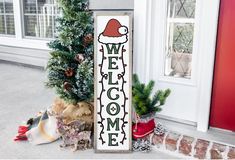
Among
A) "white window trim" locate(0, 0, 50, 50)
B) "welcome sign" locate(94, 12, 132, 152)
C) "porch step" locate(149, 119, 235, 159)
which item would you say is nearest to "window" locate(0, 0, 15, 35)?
"white window trim" locate(0, 0, 50, 50)

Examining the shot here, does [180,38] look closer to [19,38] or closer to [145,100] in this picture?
[145,100]

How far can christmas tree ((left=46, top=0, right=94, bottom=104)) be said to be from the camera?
7.37 ft

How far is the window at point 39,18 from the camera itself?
13.7 feet

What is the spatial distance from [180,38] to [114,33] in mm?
649

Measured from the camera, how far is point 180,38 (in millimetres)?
2336

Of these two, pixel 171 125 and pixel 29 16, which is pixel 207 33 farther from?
pixel 29 16

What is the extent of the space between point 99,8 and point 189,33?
889 mm

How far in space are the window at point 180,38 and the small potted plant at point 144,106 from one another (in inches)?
15.1

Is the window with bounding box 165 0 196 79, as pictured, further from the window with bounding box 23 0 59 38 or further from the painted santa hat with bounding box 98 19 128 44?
the window with bounding box 23 0 59 38

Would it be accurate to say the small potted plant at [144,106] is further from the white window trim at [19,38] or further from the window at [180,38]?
the white window trim at [19,38]

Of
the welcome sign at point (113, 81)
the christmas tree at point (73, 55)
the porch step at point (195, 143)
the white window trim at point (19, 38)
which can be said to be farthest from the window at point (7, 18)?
the porch step at point (195, 143)

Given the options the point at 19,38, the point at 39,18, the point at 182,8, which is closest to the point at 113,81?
the point at 182,8

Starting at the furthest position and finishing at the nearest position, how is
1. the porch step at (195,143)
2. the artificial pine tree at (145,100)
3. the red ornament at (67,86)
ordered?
the red ornament at (67,86) → the artificial pine tree at (145,100) → the porch step at (195,143)

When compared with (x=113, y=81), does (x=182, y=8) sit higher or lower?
higher
